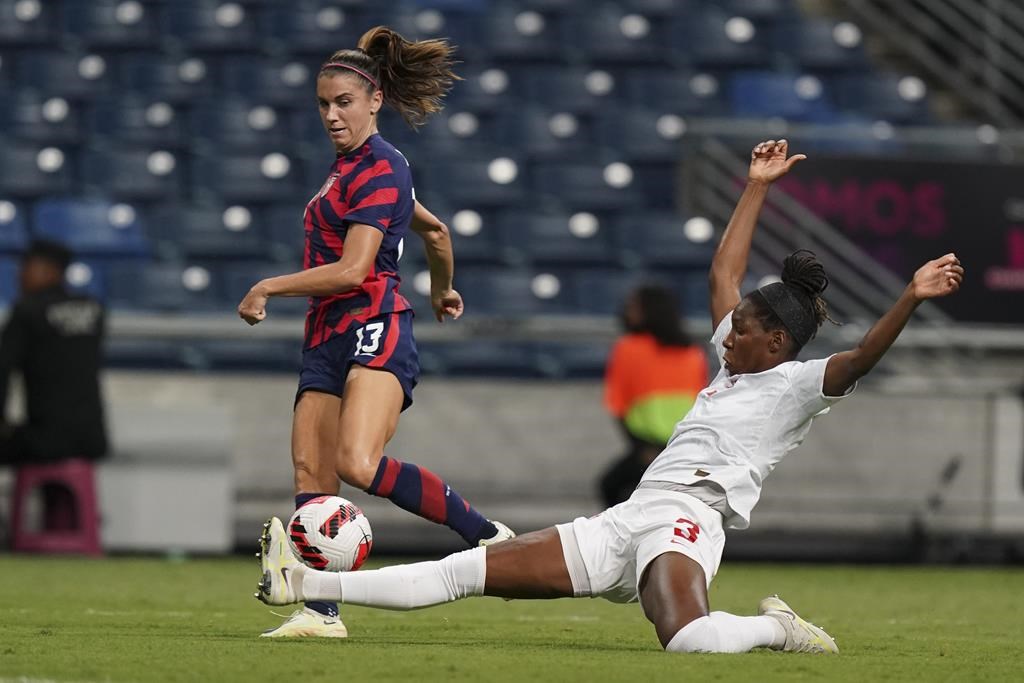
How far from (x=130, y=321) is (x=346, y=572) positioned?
20.5ft

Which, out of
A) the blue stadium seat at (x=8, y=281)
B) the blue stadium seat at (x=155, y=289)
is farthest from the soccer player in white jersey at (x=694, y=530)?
the blue stadium seat at (x=8, y=281)

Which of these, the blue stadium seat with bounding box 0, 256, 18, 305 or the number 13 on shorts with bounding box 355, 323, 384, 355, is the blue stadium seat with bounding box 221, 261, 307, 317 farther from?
the number 13 on shorts with bounding box 355, 323, 384, 355

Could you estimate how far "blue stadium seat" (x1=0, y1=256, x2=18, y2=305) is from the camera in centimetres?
Result: 1220

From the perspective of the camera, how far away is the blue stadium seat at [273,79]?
44.9ft

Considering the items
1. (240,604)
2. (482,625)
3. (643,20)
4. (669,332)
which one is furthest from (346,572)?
(643,20)

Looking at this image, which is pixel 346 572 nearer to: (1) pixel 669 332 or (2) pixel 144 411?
(1) pixel 669 332

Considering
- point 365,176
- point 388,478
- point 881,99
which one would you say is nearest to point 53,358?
point 365,176

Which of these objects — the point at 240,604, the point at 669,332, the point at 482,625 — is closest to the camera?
the point at 482,625

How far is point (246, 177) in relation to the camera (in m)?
13.2

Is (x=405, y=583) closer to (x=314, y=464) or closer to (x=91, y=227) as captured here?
(x=314, y=464)

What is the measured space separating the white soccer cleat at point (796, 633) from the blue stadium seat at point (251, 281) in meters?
7.29

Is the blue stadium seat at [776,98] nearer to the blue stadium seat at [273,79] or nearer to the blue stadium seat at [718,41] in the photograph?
the blue stadium seat at [718,41]

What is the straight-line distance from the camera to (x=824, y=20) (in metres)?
14.8

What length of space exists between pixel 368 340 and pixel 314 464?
1.40ft
